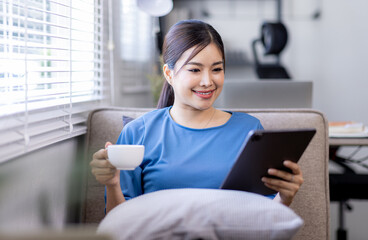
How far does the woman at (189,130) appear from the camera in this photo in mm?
1355

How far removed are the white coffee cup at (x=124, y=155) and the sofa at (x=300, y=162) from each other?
565 mm

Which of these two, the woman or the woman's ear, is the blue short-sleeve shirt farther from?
the woman's ear

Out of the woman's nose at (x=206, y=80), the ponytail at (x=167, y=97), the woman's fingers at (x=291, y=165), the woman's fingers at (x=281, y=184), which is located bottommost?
the woman's fingers at (x=281, y=184)

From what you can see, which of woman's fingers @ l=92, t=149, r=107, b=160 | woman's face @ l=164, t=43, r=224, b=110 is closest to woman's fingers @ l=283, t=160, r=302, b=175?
woman's face @ l=164, t=43, r=224, b=110

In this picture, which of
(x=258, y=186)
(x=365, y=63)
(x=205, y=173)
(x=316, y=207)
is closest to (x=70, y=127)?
(x=205, y=173)

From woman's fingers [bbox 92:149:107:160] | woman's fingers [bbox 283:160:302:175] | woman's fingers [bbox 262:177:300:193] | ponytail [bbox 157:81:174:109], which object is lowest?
woman's fingers [bbox 262:177:300:193]

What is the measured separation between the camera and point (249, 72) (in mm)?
4965

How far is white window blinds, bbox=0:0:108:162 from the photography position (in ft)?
4.09

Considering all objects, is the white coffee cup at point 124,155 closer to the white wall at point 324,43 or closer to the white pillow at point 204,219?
the white pillow at point 204,219

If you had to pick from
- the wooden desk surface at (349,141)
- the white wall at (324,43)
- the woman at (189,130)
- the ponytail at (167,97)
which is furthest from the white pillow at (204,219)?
the white wall at (324,43)

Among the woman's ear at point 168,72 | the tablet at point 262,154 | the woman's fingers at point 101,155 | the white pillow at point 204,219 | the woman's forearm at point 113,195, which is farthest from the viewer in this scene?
the woman's ear at point 168,72

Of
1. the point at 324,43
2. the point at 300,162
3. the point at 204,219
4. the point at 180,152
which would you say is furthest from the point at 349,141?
the point at 324,43

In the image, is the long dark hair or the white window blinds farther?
the long dark hair

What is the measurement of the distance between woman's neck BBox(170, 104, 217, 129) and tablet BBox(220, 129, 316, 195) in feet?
1.14
